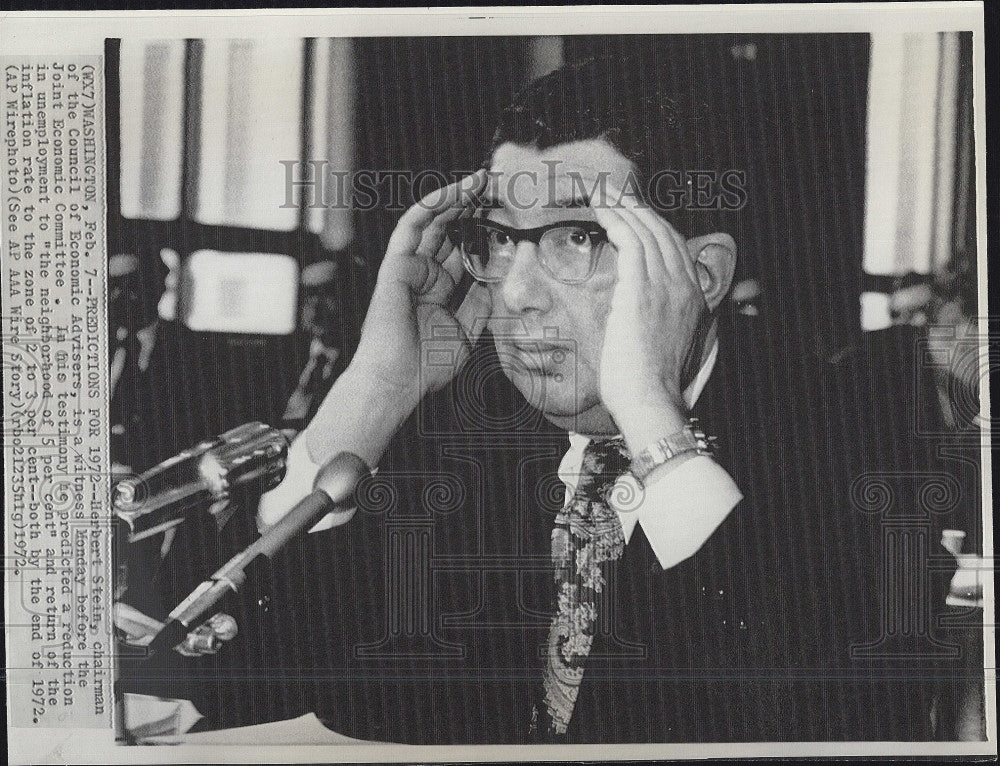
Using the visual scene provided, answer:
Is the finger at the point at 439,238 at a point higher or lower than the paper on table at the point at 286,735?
higher

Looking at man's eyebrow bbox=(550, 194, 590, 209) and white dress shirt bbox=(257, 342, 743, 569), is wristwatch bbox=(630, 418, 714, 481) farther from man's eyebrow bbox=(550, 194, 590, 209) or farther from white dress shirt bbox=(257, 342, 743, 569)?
man's eyebrow bbox=(550, 194, 590, 209)

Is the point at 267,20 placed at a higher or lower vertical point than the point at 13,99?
higher

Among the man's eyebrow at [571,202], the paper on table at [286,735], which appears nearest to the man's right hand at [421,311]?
the man's eyebrow at [571,202]

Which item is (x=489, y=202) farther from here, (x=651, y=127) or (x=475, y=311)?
(x=651, y=127)

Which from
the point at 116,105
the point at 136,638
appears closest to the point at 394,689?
the point at 136,638

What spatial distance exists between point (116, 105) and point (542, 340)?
0.77 metres

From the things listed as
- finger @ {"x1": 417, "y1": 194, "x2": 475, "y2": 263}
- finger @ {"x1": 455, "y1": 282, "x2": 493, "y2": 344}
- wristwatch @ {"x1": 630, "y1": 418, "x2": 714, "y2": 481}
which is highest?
finger @ {"x1": 417, "y1": 194, "x2": 475, "y2": 263}

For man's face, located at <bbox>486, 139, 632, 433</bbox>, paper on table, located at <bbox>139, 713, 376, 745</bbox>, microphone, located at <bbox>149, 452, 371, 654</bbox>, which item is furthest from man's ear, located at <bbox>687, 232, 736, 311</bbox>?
paper on table, located at <bbox>139, 713, 376, 745</bbox>

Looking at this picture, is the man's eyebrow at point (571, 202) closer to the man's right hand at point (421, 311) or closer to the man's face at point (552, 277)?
the man's face at point (552, 277)

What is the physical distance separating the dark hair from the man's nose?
17 cm

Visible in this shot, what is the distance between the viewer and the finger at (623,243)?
142 cm

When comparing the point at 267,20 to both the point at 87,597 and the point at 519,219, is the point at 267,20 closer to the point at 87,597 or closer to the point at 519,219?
the point at 519,219

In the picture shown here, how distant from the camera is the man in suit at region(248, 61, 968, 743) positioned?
143 centimetres

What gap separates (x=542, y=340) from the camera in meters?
1.44
